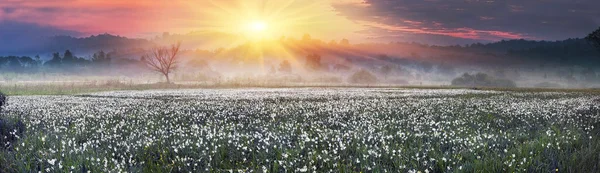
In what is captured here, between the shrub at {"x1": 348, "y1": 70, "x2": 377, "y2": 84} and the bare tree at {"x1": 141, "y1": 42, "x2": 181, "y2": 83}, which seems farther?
the shrub at {"x1": 348, "y1": 70, "x2": 377, "y2": 84}

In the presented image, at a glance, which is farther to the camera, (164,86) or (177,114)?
(164,86)

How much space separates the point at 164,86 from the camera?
6956cm

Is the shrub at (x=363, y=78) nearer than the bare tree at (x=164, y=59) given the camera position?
No

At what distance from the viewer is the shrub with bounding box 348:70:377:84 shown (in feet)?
455

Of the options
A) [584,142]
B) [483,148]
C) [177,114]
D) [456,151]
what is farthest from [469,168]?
[177,114]

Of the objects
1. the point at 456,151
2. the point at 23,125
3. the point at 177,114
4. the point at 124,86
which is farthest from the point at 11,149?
the point at 124,86

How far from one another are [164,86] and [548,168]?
6540 centimetres

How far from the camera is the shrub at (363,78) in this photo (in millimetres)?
138625

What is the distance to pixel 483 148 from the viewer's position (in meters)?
11.0

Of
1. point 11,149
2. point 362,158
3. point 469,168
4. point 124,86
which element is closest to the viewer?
point 469,168

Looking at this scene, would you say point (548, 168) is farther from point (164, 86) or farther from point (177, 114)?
point (164, 86)

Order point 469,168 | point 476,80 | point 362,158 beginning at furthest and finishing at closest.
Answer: point 476,80 → point 362,158 → point 469,168

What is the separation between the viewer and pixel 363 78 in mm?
139500

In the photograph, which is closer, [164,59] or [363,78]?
[164,59]
